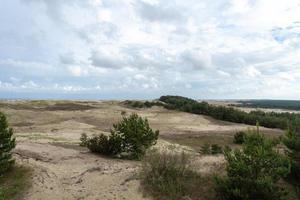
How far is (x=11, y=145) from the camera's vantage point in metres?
18.4

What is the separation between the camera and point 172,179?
16.2 meters

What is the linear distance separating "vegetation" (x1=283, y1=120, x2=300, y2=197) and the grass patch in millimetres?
11109

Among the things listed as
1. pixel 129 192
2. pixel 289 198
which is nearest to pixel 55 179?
pixel 129 192

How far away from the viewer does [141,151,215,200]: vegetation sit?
15758 millimetres

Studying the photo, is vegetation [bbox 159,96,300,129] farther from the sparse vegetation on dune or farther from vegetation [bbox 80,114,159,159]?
the sparse vegetation on dune

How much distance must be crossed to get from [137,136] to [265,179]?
9483mm

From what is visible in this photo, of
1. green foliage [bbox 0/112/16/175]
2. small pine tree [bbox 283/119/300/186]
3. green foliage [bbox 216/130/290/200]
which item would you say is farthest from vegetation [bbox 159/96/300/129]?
green foliage [bbox 0/112/16/175]

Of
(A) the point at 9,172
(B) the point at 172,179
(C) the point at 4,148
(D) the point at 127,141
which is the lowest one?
(A) the point at 9,172

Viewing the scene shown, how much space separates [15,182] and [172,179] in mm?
6479

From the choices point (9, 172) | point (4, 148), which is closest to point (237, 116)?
point (4, 148)

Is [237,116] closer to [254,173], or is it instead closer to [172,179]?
[172,179]

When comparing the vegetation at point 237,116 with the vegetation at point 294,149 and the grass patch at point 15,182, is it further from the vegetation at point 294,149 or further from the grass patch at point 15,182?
the grass patch at point 15,182


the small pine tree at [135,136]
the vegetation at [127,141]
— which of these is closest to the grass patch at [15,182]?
the vegetation at [127,141]

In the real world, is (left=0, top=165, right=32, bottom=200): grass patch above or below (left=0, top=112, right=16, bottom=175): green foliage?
below
